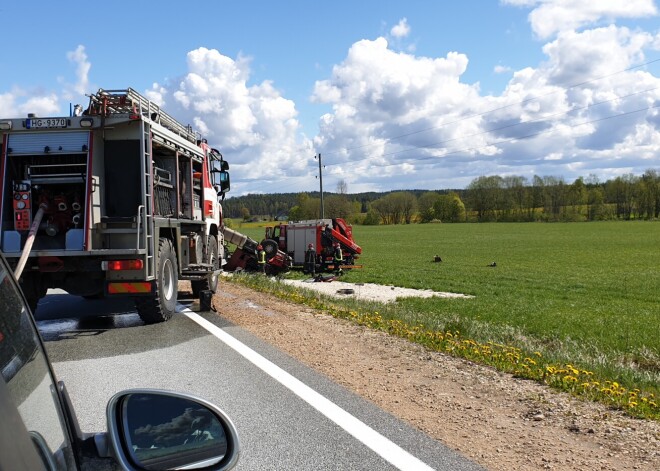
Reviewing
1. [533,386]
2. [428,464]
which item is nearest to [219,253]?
[533,386]

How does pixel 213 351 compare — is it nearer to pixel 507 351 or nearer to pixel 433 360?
pixel 433 360

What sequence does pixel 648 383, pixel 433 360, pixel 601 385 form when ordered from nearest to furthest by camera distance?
pixel 601 385, pixel 648 383, pixel 433 360

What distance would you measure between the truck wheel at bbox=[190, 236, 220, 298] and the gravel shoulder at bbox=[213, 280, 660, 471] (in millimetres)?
4644

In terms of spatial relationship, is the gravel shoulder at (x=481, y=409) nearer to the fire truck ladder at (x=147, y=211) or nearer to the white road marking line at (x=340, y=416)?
the white road marking line at (x=340, y=416)

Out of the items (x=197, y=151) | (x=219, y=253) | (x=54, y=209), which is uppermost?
(x=197, y=151)

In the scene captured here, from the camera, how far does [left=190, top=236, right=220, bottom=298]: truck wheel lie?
1289 cm

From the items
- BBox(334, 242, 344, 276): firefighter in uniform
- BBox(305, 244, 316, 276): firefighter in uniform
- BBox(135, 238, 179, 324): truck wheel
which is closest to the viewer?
BBox(135, 238, 179, 324): truck wheel

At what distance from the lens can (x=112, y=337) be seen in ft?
27.9

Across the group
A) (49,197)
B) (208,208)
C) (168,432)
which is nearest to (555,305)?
(208,208)

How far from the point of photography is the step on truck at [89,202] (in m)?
8.98

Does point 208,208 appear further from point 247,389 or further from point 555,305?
point 555,305

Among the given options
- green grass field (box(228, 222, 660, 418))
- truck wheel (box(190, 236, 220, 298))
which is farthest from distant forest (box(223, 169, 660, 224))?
truck wheel (box(190, 236, 220, 298))

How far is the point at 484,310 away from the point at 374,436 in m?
12.8

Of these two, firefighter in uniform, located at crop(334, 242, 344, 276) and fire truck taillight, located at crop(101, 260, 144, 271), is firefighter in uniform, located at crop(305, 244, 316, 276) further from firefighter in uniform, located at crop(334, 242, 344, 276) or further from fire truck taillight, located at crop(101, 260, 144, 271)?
fire truck taillight, located at crop(101, 260, 144, 271)
